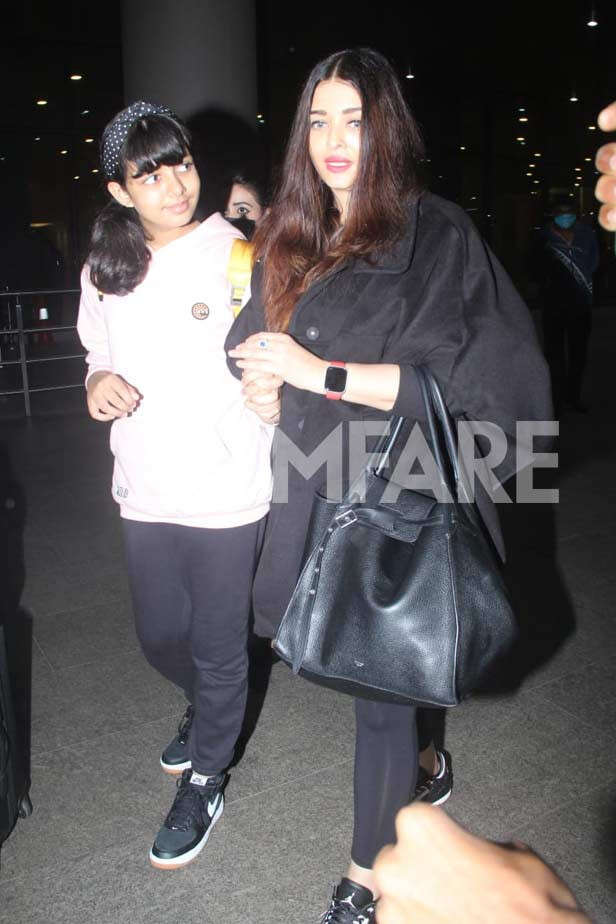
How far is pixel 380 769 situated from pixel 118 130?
1713 mm

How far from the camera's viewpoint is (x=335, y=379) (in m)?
1.82

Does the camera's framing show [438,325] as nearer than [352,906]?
Yes

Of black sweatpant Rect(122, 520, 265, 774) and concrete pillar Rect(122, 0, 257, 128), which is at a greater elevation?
concrete pillar Rect(122, 0, 257, 128)

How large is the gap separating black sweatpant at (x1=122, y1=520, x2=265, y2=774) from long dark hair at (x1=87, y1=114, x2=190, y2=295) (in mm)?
675

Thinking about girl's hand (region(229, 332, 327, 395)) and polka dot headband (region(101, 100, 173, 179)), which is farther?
polka dot headband (region(101, 100, 173, 179))

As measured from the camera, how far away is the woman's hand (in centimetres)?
190

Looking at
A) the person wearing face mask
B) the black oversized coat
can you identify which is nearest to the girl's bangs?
the black oversized coat

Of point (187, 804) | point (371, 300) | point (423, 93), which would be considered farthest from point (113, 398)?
point (423, 93)

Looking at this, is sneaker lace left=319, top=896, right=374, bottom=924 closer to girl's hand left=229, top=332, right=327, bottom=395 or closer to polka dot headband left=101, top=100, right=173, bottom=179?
girl's hand left=229, top=332, right=327, bottom=395

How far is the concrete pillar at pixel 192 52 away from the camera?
24.0 feet

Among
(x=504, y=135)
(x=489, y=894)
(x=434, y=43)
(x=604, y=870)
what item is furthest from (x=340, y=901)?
(x=504, y=135)

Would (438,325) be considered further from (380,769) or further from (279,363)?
(380,769)

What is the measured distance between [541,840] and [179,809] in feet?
3.44

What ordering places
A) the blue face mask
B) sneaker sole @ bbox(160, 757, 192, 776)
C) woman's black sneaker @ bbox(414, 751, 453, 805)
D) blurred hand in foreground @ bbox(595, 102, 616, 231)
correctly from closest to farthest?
1. blurred hand in foreground @ bbox(595, 102, 616, 231)
2. woman's black sneaker @ bbox(414, 751, 453, 805)
3. sneaker sole @ bbox(160, 757, 192, 776)
4. the blue face mask
